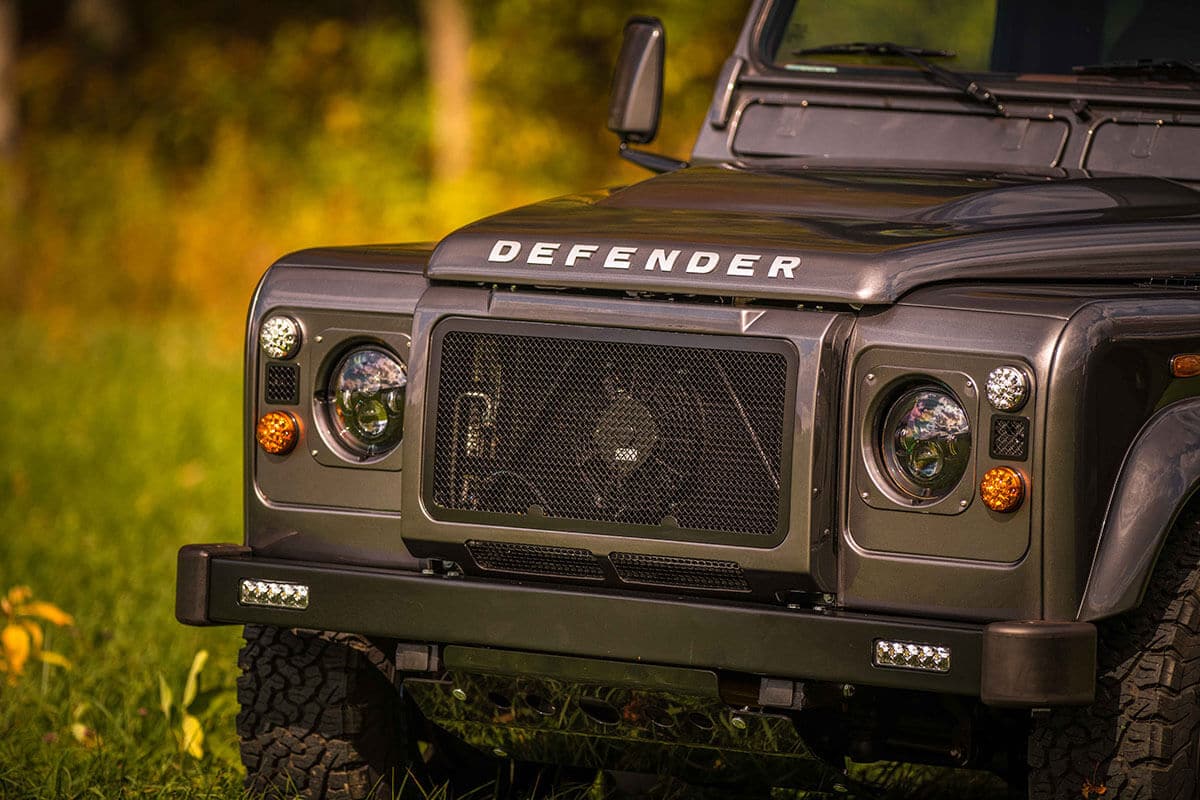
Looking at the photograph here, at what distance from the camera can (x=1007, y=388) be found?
10.8 ft

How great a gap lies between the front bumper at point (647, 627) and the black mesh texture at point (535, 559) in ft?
0.14

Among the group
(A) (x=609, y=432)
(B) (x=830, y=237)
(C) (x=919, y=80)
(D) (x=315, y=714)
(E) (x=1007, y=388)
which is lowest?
(D) (x=315, y=714)

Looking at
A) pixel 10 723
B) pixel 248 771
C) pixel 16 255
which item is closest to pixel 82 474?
pixel 10 723

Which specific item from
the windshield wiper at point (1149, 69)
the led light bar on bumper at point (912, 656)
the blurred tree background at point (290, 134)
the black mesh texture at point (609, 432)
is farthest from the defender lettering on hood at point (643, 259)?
the blurred tree background at point (290, 134)

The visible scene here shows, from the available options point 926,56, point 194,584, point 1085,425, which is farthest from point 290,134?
point 1085,425

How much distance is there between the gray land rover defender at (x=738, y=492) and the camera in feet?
10.9

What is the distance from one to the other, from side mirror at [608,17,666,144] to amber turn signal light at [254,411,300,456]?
176 centimetres

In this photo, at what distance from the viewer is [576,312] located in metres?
3.56

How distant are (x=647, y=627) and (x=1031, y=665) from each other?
687 mm

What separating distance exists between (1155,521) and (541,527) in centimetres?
111

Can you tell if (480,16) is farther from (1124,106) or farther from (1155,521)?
(1155,521)

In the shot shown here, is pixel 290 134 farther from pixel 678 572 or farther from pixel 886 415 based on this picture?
pixel 886 415

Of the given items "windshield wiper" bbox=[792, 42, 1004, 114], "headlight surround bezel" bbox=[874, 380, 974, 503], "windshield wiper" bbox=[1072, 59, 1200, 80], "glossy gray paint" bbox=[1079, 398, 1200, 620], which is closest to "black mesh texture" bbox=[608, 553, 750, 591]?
A: "headlight surround bezel" bbox=[874, 380, 974, 503]

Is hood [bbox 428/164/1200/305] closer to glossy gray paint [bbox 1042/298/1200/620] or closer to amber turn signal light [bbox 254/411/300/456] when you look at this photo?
glossy gray paint [bbox 1042/298/1200/620]
